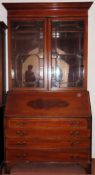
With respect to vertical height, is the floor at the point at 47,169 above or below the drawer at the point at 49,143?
below

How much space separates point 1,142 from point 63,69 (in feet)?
4.46

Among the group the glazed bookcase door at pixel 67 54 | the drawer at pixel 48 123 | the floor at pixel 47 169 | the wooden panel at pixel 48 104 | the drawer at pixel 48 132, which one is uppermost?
the glazed bookcase door at pixel 67 54

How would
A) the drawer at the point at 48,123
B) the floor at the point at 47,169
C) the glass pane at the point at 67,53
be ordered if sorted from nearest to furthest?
the drawer at the point at 48,123 < the floor at the point at 47,169 < the glass pane at the point at 67,53

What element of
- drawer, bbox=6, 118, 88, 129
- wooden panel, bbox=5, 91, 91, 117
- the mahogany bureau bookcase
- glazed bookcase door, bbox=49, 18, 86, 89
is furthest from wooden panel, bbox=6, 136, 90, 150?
glazed bookcase door, bbox=49, 18, 86, 89

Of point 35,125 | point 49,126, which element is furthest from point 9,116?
point 49,126

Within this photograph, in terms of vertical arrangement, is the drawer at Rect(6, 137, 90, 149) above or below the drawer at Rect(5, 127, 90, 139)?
below

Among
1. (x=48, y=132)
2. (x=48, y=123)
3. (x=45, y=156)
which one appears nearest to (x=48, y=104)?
(x=48, y=123)

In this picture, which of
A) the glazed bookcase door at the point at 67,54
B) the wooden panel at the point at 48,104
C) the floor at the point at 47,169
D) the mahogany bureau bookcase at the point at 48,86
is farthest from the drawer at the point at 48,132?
the glazed bookcase door at the point at 67,54

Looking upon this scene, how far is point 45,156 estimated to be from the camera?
2877mm

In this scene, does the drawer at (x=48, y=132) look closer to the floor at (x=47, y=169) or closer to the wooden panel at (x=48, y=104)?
the wooden panel at (x=48, y=104)

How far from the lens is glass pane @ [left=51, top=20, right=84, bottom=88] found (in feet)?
10.3

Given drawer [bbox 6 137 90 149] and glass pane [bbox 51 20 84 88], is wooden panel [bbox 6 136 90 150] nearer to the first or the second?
drawer [bbox 6 137 90 149]

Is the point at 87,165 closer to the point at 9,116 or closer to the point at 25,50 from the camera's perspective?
the point at 9,116

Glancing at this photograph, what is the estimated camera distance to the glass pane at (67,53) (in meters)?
3.14
